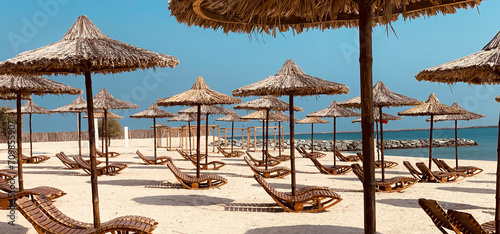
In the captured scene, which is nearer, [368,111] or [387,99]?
[368,111]

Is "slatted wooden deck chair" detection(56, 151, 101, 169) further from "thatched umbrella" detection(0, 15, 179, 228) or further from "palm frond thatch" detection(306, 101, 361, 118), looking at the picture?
"thatched umbrella" detection(0, 15, 179, 228)

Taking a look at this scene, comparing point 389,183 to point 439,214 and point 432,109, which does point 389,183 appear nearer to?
point 432,109

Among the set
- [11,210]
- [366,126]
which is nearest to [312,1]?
[366,126]

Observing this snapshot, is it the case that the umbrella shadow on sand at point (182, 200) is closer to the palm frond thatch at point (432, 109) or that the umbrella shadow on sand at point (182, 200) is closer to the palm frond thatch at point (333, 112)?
the palm frond thatch at point (432, 109)

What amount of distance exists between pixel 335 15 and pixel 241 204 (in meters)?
5.12

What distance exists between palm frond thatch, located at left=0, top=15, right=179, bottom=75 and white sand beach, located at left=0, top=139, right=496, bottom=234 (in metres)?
2.40

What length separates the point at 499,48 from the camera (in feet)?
17.4

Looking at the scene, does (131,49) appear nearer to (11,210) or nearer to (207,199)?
(11,210)

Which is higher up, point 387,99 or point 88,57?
point 88,57

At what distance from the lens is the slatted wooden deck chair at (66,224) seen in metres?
4.40

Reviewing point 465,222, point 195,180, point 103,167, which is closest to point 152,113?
point 103,167

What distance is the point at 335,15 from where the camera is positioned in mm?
3791

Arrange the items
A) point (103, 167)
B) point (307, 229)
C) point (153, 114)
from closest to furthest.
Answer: point (307, 229), point (103, 167), point (153, 114)

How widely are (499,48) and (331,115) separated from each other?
11.3 metres
